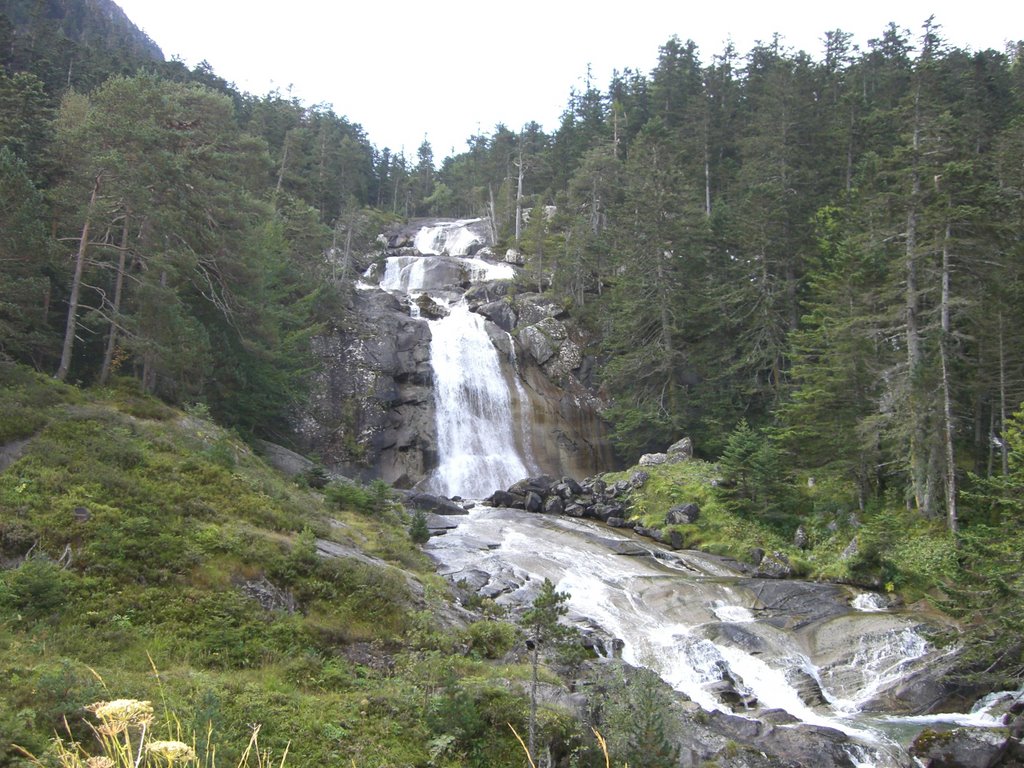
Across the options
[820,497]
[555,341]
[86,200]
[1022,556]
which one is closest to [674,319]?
[555,341]

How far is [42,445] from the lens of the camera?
12.9 m

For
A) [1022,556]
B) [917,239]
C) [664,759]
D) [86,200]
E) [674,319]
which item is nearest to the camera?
[664,759]

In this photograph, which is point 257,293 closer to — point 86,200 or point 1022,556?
point 86,200

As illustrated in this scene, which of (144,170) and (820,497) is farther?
(820,497)

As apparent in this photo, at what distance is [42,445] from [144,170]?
10.7m

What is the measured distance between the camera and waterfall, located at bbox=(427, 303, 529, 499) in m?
34.3

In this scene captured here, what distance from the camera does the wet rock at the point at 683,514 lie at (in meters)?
25.1

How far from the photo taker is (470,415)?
36688mm

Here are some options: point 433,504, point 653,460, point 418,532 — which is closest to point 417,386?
point 433,504

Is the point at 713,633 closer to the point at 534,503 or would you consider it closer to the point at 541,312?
the point at 534,503

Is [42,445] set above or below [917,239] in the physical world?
below

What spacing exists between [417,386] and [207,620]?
2799cm

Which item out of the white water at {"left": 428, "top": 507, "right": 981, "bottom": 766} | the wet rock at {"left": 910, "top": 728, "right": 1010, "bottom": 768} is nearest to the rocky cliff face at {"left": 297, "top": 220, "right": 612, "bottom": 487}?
the white water at {"left": 428, "top": 507, "right": 981, "bottom": 766}

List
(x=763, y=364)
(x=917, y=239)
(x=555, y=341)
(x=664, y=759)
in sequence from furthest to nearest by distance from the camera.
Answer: (x=555, y=341) → (x=763, y=364) → (x=917, y=239) → (x=664, y=759)
